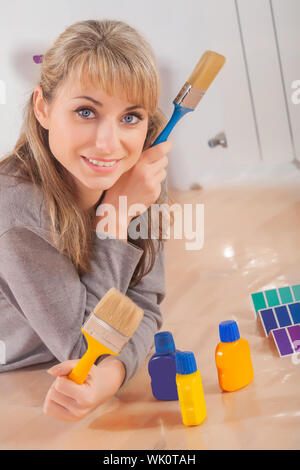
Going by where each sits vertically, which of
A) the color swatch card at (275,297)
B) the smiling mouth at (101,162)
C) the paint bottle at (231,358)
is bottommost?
the color swatch card at (275,297)

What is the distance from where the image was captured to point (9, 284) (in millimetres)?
1021

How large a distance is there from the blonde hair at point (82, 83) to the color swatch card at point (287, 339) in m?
0.34

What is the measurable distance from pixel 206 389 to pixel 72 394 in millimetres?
228

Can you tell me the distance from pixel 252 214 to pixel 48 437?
124 centimetres

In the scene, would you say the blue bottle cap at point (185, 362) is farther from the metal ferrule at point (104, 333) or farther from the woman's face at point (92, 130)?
the woman's face at point (92, 130)

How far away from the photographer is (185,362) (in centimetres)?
86

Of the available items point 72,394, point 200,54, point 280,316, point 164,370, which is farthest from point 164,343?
point 200,54

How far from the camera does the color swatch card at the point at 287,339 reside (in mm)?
1059

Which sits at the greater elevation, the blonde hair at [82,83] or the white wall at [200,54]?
the blonde hair at [82,83]

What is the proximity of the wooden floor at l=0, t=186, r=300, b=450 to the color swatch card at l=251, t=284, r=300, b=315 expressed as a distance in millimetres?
32

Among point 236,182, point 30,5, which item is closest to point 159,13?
point 30,5

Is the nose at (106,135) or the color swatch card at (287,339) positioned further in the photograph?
the color swatch card at (287,339)

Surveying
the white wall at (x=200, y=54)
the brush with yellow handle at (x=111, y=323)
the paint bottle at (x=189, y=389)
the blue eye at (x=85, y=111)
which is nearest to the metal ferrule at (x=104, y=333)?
the brush with yellow handle at (x=111, y=323)

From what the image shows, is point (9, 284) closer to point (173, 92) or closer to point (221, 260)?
point (221, 260)
